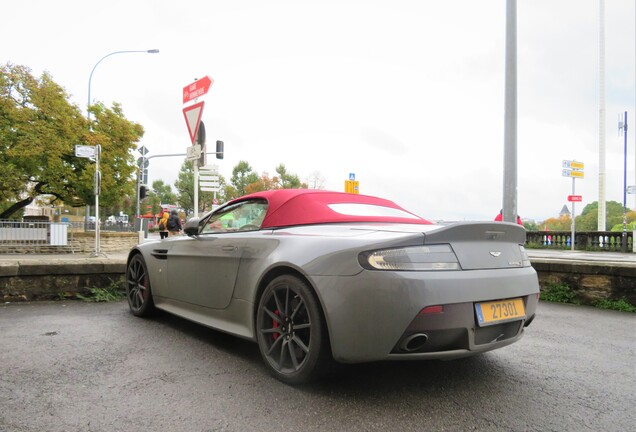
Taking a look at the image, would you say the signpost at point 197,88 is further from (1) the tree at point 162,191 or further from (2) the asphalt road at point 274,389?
(1) the tree at point 162,191

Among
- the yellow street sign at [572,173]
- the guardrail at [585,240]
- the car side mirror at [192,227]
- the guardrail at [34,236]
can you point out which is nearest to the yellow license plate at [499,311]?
the car side mirror at [192,227]

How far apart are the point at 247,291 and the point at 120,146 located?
799 inches

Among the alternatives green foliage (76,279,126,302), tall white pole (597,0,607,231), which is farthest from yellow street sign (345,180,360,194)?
tall white pole (597,0,607,231)

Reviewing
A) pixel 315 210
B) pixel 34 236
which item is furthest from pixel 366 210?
pixel 34 236

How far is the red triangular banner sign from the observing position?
6.60 metres

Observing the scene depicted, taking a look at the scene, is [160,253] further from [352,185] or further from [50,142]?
[50,142]

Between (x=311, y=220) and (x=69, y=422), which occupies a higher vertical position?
(x=311, y=220)

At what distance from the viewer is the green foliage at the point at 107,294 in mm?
5477

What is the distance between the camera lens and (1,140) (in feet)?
56.7

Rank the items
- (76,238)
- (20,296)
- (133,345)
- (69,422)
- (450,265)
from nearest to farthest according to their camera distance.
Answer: (69,422), (450,265), (133,345), (20,296), (76,238)

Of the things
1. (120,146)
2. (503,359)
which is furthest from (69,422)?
(120,146)

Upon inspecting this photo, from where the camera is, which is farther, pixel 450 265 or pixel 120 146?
pixel 120 146

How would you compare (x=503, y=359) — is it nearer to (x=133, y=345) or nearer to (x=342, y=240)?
(x=342, y=240)

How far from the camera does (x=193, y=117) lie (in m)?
6.72
